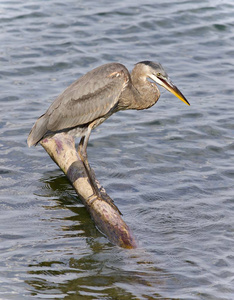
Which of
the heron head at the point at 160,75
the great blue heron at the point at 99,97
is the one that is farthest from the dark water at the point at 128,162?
the heron head at the point at 160,75

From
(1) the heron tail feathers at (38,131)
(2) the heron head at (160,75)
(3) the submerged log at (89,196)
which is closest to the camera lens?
(3) the submerged log at (89,196)

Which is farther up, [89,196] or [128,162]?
[89,196]

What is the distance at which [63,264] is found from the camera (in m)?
6.29

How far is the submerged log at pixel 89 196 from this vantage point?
6.50 m

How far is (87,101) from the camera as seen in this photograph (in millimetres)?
7730

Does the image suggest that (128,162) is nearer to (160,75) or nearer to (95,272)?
(160,75)

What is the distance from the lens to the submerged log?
6504 millimetres

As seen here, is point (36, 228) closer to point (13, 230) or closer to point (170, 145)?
point (13, 230)

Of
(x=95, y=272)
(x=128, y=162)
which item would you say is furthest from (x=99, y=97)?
(x=95, y=272)

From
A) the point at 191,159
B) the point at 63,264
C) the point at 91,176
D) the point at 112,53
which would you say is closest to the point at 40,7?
the point at 112,53

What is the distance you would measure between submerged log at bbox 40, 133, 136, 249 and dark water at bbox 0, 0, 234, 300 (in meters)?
0.15

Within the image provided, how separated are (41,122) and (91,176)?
1008 mm

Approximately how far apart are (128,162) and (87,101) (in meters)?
1.58

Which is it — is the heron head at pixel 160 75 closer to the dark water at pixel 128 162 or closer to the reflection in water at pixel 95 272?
the dark water at pixel 128 162
